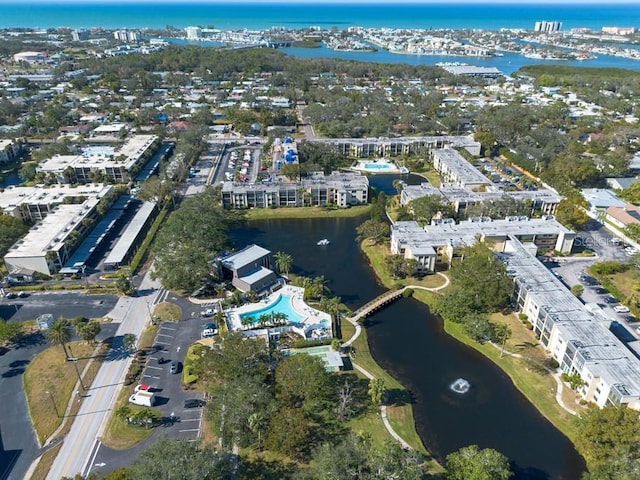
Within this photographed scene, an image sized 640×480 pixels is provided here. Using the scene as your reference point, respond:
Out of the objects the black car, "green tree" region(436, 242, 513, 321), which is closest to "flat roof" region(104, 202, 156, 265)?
the black car

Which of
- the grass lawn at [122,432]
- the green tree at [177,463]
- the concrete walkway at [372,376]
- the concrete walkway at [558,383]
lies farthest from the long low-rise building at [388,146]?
the green tree at [177,463]

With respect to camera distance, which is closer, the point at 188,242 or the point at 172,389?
the point at 172,389

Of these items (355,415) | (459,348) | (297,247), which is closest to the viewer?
(355,415)

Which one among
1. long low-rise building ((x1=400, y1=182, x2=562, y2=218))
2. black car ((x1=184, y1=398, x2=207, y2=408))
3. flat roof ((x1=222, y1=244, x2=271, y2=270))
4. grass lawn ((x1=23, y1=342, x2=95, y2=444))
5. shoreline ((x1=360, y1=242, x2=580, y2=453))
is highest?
long low-rise building ((x1=400, y1=182, x2=562, y2=218))

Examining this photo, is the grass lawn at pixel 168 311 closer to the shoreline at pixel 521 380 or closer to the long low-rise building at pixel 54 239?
the long low-rise building at pixel 54 239

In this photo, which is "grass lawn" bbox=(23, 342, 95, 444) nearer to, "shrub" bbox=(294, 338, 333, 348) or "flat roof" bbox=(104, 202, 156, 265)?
"flat roof" bbox=(104, 202, 156, 265)

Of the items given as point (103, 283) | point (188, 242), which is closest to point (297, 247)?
point (188, 242)

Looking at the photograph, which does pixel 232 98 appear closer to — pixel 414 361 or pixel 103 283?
pixel 103 283
